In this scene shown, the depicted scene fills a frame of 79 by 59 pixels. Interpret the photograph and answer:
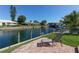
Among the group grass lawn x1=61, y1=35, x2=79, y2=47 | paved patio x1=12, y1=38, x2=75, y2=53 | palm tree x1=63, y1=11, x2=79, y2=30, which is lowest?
paved patio x1=12, y1=38, x2=75, y2=53

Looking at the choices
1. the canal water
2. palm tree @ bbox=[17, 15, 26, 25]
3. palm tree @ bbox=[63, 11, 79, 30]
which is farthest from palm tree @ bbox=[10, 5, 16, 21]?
palm tree @ bbox=[63, 11, 79, 30]

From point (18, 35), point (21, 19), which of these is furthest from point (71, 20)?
point (18, 35)

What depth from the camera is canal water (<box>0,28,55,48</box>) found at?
201 inches

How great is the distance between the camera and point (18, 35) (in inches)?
204

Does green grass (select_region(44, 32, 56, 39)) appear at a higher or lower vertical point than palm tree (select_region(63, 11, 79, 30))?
lower

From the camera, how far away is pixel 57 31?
518 cm

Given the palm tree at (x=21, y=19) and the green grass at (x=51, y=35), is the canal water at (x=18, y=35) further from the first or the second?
the palm tree at (x=21, y=19)

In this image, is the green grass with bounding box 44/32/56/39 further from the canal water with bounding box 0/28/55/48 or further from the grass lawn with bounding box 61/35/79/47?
the grass lawn with bounding box 61/35/79/47

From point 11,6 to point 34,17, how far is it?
1.74ft

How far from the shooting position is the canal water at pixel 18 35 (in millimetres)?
5098

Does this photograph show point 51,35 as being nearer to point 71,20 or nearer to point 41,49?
point 41,49

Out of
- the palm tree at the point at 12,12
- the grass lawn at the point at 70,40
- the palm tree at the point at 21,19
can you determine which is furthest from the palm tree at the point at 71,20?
the palm tree at the point at 12,12
